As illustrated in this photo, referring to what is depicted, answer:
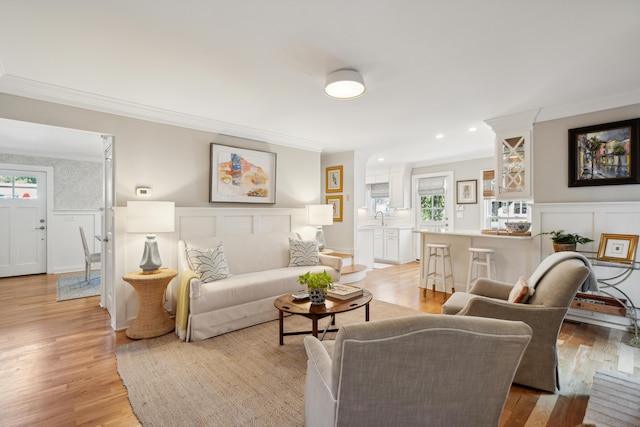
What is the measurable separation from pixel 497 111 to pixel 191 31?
341 centimetres

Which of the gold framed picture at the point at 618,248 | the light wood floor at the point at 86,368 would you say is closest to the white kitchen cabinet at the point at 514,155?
the gold framed picture at the point at 618,248

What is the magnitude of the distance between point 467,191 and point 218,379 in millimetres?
6210

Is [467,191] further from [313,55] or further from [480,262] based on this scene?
[313,55]

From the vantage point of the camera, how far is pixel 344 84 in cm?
256

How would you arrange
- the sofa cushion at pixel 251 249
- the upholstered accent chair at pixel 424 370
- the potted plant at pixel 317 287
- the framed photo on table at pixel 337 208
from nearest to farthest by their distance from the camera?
the upholstered accent chair at pixel 424 370 → the potted plant at pixel 317 287 → the sofa cushion at pixel 251 249 → the framed photo on table at pixel 337 208

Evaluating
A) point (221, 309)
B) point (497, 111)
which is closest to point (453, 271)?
point (497, 111)

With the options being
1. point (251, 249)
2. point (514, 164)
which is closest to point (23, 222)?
point (251, 249)

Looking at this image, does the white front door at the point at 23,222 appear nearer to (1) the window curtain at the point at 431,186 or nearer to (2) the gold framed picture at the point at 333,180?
(2) the gold framed picture at the point at 333,180

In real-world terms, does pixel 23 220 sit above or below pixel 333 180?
below

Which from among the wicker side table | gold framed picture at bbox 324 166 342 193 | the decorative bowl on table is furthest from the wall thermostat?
the decorative bowl on table

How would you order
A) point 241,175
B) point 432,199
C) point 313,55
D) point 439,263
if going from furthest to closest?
point 432,199
point 439,263
point 241,175
point 313,55

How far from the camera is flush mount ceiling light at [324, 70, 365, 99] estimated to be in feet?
8.18

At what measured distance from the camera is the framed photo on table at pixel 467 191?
6523mm

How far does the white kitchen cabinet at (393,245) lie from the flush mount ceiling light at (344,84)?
16.2ft
